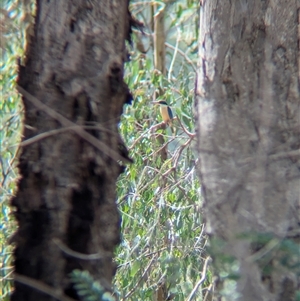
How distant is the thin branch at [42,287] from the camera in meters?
1.59

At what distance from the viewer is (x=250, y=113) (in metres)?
2.35

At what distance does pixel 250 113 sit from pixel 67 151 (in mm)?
921

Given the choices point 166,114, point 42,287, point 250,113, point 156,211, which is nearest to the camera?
point 42,287

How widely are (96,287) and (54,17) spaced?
0.69 metres

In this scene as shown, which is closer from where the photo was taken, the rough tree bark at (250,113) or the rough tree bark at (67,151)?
the rough tree bark at (67,151)

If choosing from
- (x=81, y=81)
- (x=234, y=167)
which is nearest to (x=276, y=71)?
(x=234, y=167)

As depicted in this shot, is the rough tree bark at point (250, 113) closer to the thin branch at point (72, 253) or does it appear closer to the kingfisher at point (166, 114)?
the thin branch at point (72, 253)

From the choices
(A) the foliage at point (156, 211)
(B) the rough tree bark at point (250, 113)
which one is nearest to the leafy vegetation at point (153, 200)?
(A) the foliage at point (156, 211)

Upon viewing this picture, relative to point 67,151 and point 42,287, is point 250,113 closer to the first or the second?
point 67,151

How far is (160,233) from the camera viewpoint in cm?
328

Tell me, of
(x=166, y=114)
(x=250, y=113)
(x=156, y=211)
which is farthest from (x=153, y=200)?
(x=250, y=113)

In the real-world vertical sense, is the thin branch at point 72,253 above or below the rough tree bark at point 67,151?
below

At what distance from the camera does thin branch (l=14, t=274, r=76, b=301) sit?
1.59 m

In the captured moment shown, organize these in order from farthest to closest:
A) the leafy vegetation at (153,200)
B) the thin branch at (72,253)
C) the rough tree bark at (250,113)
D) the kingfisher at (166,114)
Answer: the kingfisher at (166,114)
the leafy vegetation at (153,200)
the rough tree bark at (250,113)
the thin branch at (72,253)
